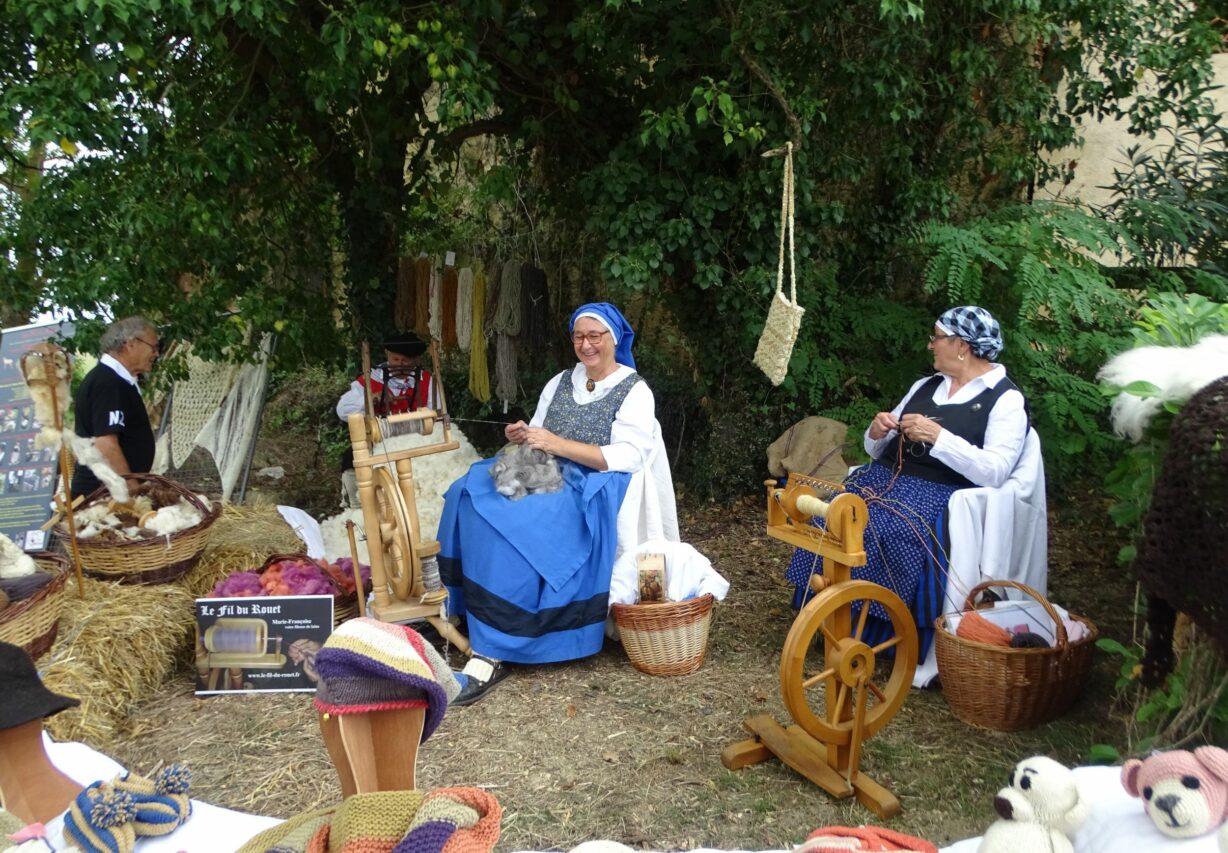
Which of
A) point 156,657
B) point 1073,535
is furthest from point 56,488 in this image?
point 1073,535

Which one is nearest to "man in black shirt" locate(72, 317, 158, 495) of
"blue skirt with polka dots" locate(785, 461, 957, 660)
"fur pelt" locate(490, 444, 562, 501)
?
"fur pelt" locate(490, 444, 562, 501)

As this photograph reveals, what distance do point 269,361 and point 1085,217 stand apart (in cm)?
474

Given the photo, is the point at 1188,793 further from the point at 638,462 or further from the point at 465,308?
the point at 465,308

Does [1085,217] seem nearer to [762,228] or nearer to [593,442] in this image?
[762,228]

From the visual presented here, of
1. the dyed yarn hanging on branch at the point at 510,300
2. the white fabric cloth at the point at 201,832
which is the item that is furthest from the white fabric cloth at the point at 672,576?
the dyed yarn hanging on branch at the point at 510,300

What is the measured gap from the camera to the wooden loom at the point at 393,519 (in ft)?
11.0

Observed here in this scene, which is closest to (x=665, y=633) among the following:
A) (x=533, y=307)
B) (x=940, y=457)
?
(x=940, y=457)

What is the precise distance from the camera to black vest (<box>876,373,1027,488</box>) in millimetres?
3621

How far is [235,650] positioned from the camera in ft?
12.0

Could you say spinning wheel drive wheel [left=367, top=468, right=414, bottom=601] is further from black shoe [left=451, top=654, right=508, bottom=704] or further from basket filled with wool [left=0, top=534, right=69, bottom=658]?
basket filled with wool [left=0, top=534, right=69, bottom=658]

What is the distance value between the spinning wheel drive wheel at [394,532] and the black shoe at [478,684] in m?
0.44

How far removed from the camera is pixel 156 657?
368cm

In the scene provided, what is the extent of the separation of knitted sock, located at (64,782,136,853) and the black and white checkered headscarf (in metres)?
3.20

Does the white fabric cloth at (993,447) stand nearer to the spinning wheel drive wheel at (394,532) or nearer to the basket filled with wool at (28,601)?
the spinning wheel drive wheel at (394,532)
